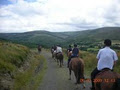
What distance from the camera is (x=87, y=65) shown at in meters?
21.6

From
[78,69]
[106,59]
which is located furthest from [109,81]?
[78,69]

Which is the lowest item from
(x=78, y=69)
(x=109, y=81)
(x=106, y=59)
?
(x=78, y=69)

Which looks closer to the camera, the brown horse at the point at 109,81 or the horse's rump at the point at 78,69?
the brown horse at the point at 109,81

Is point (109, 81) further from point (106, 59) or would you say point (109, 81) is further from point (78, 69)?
point (78, 69)

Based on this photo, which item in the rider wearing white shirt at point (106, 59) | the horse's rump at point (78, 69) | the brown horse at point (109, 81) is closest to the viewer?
the brown horse at point (109, 81)

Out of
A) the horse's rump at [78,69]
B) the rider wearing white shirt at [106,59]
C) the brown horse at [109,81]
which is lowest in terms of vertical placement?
the horse's rump at [78,69]

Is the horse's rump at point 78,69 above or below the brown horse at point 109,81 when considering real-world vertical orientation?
below

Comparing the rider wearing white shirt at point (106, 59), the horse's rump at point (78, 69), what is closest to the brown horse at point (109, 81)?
the rider wearing white shirt at point (106, 59)

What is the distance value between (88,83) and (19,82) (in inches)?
175

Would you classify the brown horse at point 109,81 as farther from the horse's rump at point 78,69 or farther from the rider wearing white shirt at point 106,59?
the horse's rump at point 78,69

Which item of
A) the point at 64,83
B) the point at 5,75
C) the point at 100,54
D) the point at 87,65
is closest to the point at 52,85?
the point at 64,83

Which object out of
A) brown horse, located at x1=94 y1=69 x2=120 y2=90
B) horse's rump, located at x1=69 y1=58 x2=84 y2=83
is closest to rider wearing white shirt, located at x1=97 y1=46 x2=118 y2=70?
brown horse, located at x1=94 y1=69 x2=120 y2=90

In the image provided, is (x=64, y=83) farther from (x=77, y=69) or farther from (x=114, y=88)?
(x=114, y=88)

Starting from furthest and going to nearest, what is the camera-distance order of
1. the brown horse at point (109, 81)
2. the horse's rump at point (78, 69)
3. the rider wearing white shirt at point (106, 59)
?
1. the horse's rump at point (78, 69)
2. the rider wearing white shirt at point (106, 59)
3. the brown horse at point (109, 81)
